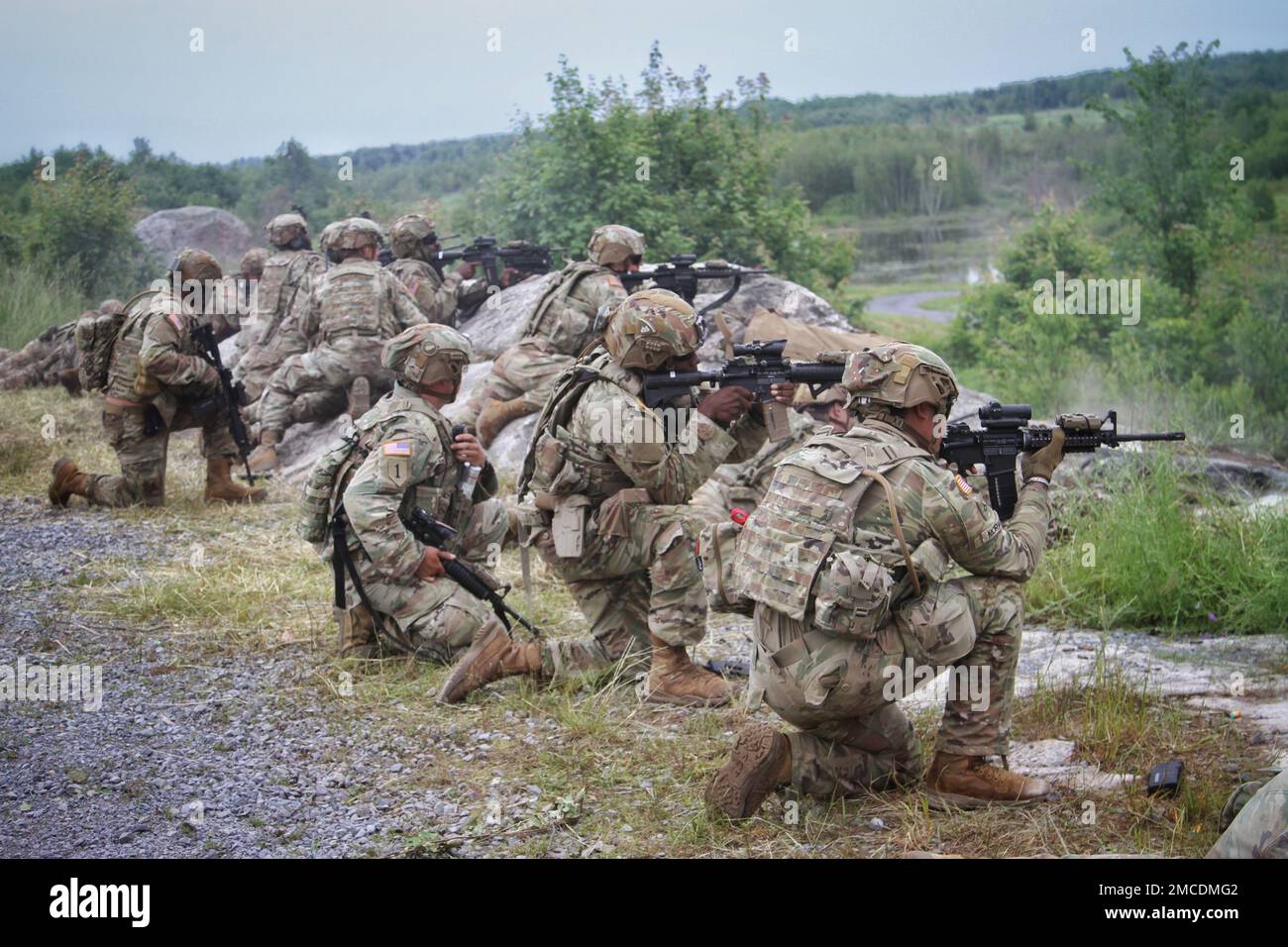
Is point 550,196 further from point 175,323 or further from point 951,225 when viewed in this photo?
point 951,225

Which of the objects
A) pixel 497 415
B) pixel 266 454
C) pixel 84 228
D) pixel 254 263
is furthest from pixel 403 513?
pixel 84 228

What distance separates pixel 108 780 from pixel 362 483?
5.39ft

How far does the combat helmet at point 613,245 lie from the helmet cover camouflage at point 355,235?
7.49ft

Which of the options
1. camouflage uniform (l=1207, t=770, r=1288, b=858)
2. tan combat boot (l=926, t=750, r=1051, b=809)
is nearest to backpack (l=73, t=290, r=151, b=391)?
tan combat boot (l=926, t=750, r=1051, b=809)

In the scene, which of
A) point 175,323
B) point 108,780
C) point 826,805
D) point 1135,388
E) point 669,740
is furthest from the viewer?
point 1135,388

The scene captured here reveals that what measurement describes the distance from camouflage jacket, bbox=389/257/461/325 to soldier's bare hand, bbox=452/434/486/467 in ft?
18.3

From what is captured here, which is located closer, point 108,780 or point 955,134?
point 108,780

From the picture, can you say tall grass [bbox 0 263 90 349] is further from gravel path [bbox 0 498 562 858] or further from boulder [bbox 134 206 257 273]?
gravel path [bbox 0 498 562 858]

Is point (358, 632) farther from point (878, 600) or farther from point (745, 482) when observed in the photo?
point (878, 600)

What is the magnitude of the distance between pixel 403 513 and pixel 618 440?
3.66 ft

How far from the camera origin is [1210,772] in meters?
4.85

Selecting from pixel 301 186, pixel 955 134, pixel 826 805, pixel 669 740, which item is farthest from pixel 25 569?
pixel 955 134

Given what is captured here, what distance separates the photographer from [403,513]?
20.4ft

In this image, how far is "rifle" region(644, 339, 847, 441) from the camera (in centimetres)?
590
